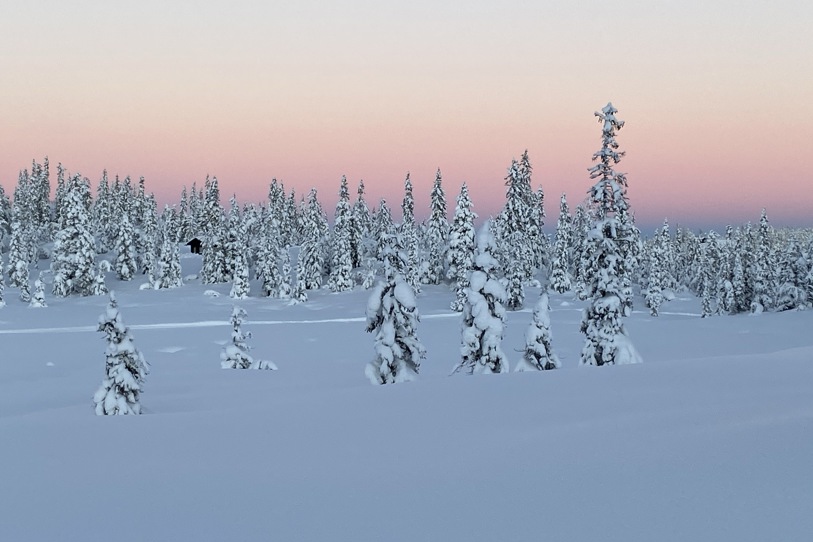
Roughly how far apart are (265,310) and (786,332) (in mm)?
47918

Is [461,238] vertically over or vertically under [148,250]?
under

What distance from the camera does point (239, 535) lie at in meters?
4.73

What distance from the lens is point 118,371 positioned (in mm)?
16703

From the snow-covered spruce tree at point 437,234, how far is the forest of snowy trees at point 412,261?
194 mm

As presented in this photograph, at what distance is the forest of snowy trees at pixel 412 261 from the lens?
20031mm

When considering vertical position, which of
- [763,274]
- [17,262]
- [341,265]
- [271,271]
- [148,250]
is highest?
[148,250]

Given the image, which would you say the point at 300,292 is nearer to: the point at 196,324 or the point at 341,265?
the point at 341,265

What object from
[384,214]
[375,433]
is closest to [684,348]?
[375,433]

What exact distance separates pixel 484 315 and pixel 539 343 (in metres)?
2.70

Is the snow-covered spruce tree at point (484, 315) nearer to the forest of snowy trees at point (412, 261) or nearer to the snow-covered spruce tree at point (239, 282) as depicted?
the forest of snowy trees at point (412, 261)

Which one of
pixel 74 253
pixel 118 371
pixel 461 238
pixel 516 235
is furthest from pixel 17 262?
pixel 118 371

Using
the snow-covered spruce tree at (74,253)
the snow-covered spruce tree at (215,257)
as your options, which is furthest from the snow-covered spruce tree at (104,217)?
the snow-covered spruce tree at (74,253)

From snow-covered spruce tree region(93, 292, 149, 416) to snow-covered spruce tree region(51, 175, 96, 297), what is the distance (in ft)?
204

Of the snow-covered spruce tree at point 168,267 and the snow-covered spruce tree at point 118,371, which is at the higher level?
the snow-covered spruce tree at point 168,267
